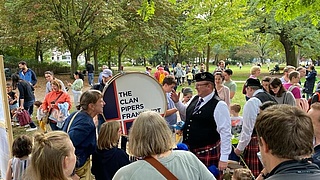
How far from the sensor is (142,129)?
208 centimetres

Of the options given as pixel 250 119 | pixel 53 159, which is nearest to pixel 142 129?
pixel 53 159

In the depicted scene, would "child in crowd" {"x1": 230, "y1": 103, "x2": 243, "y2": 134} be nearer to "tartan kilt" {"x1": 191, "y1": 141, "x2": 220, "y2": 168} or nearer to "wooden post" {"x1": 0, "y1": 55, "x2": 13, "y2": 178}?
"tartan kilt" {"x1": 191, "y1": 141, "x2": 220, "y2": 168}

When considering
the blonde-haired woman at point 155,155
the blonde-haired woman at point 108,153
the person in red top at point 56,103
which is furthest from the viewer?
the person in red top at point 56,103

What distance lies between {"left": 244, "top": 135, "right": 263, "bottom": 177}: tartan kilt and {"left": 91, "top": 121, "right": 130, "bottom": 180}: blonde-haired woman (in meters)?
1.90

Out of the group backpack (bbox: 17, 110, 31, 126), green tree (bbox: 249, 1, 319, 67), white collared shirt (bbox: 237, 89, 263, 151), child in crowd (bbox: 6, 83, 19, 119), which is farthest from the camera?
green tree (bbox: 249, 1, 319, 67)

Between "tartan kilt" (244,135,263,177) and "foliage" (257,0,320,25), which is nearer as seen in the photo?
"tartan kilt" (244,135,263,177)

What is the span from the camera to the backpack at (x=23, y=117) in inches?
343

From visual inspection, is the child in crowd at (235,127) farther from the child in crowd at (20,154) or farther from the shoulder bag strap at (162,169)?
the shoulder bag strap at (162,169)

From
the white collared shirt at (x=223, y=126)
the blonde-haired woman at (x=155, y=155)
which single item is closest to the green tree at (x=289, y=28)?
the white collared shirt at (x=223, y=126)

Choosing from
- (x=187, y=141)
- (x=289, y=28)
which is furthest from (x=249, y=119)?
(x=289, y=28)

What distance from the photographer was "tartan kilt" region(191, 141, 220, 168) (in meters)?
3.78

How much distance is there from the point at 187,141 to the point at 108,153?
1.02 metres

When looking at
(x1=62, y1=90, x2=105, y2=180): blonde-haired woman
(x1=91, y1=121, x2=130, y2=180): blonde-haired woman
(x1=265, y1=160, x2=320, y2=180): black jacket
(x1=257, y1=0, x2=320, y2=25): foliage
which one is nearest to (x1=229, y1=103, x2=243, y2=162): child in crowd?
(x1=257, y1=0, x2=320, y2=25): foliage

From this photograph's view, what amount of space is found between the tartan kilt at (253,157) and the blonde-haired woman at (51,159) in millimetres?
2918
